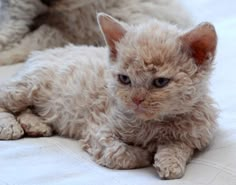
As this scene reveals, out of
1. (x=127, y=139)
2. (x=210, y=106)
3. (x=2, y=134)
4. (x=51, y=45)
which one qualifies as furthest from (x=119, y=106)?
(x=51, y=45)

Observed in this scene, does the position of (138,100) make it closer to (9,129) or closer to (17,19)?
(9,129)

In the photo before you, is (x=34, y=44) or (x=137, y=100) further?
(x=34, y=44)

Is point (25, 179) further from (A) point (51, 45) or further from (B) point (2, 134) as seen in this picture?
(A) point (51, 45)

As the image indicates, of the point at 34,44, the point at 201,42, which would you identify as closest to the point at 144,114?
the point at 201,42

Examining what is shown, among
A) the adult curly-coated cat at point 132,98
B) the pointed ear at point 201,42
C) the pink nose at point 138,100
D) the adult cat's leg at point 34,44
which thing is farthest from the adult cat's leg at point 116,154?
the adult cat's leg at point 34,44

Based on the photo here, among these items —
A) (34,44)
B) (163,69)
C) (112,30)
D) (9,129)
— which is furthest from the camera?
(34,44)

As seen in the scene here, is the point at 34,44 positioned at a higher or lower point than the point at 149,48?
lower

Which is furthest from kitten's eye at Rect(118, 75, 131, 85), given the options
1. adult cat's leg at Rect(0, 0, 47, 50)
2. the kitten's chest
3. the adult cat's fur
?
adult cat's leg at Rect(0, 0, 47, 50)
